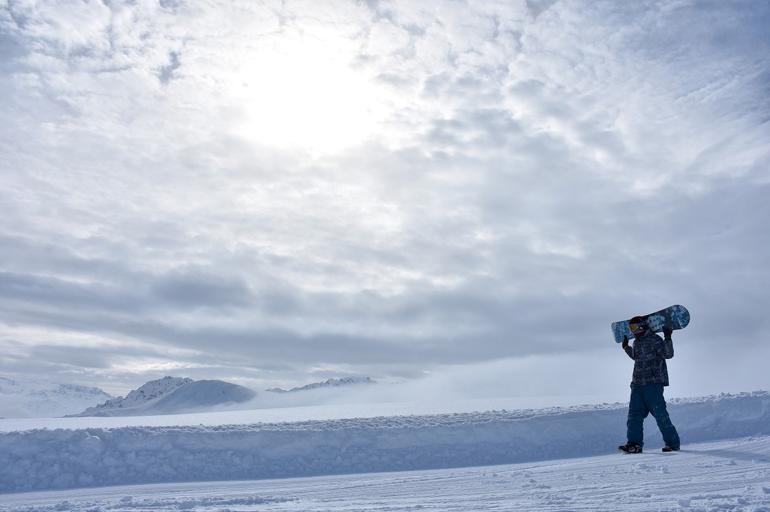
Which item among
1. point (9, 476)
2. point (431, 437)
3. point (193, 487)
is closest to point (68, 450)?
point (9, 476)

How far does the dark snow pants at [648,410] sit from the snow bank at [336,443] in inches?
40.9

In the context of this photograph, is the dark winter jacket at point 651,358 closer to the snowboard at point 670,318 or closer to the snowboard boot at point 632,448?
the snowboard at point 670,318

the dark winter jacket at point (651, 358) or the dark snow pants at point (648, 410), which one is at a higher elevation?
the dark winter jacket at point (651, 358)

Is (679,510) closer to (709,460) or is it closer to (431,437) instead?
(709,460)

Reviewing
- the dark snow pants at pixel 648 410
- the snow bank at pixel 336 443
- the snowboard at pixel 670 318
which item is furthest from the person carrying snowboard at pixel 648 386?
the snow bank at pixel 336 443

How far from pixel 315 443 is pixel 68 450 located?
13.8ft

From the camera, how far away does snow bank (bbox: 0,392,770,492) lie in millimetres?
10070

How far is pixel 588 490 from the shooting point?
289 inches

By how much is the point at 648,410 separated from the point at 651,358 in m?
0.96

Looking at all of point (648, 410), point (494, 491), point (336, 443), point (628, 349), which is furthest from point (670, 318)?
point (336, 443)

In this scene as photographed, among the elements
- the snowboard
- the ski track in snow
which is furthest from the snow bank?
the snowboard

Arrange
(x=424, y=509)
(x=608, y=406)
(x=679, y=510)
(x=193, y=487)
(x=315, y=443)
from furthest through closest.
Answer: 1. (x=608, y=406)
2. (x=315, y=443)
3. (x=193, y=487)
4. (x=424, y=509)
5. (x=679, y=510)

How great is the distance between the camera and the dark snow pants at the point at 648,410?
11.1 meters

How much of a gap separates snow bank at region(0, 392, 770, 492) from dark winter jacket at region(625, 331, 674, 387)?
180 cm
